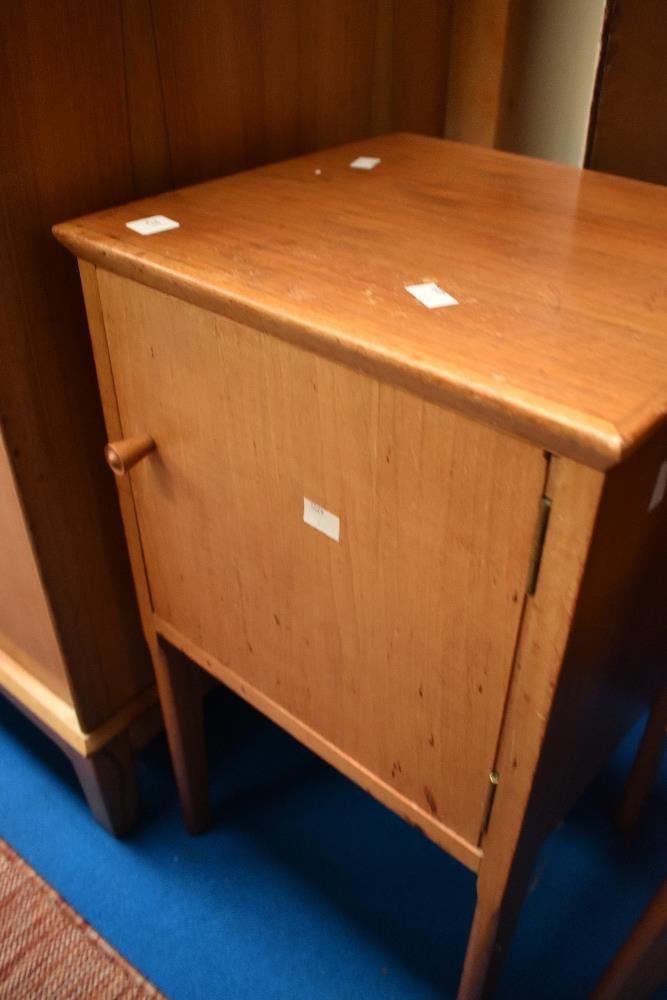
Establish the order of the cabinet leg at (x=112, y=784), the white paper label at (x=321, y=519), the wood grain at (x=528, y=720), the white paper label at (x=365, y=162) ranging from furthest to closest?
the cabinet leg at (x=112, y=784)
the white paper label at (x=365, y=162)
the white paper label at (x=321, y=519)
the wood grain at (x=528, y=720)

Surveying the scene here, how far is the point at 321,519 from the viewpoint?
62cm

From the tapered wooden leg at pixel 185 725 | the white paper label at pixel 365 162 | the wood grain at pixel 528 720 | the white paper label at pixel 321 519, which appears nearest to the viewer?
the wood grain at pixel 528 720

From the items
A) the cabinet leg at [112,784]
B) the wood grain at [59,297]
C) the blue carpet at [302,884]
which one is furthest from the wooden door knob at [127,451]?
the blue carpet at [302,884]

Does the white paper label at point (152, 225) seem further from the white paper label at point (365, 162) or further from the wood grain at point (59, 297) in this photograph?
the white paper label at point (365, 162)

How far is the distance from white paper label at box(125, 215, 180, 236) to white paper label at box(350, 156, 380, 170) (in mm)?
245

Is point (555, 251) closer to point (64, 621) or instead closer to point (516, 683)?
point (516, 683)

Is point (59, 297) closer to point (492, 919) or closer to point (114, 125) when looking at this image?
point (114, 125)

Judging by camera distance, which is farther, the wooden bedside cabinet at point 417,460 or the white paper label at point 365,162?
the white paper label at point 365,162

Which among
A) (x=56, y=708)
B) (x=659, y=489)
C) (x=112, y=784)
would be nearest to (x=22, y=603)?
(x=56, y=708)

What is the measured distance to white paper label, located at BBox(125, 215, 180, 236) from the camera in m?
0.67

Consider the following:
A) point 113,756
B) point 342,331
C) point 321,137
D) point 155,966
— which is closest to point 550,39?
point 321,137

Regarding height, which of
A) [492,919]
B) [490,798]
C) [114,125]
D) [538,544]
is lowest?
[492,919]

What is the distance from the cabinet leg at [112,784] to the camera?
1055mm

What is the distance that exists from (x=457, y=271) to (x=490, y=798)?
409 mm
